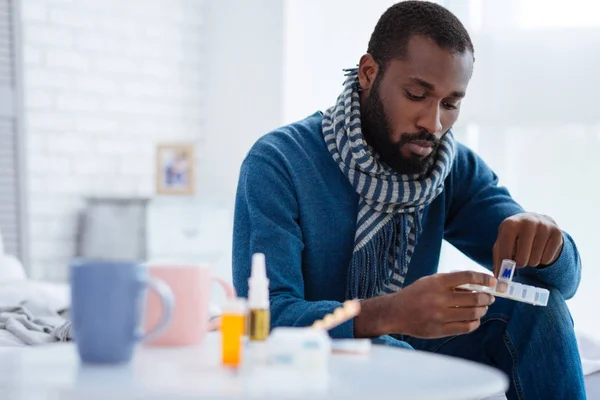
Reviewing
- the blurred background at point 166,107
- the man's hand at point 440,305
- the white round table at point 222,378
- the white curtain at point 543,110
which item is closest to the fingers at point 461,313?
the man's hand at point 440,305

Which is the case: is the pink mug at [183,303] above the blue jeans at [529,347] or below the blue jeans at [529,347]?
above

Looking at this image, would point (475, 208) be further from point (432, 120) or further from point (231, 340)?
point (231, 340)

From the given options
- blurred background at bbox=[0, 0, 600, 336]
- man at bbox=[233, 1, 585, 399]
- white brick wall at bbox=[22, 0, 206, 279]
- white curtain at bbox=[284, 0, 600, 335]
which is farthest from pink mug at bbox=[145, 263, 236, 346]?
white brick wall at bbox=[22, 0, 206, 279]

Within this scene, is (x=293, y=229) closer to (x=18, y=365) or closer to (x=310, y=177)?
(x=310, y=177)

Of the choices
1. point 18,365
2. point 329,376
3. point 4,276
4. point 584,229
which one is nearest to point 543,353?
point 329,376

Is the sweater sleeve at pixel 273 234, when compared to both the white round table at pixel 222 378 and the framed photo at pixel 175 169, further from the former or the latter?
the framed photo at pixel 175 169

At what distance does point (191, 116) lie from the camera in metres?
4.97

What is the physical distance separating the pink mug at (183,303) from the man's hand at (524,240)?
0.70 m

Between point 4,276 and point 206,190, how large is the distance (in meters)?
2.27

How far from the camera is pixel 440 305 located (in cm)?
132

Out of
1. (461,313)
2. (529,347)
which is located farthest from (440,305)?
(529,347)

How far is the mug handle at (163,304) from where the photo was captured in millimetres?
990

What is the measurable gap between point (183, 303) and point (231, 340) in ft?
0.35

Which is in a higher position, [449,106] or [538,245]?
[449,106]
